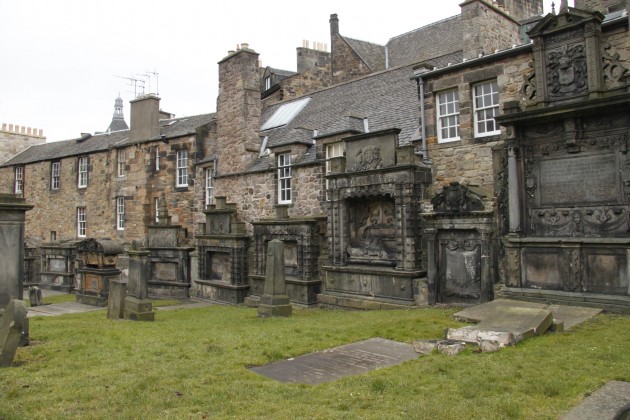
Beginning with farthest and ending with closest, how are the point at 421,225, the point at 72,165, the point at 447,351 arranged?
the point at 72,165
the point at 421,225
the point at 447,351

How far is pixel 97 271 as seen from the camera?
19531mm

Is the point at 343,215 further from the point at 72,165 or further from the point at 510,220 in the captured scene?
the point at 72,165

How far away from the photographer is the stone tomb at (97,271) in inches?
764

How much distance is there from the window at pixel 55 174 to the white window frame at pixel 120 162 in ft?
21.8

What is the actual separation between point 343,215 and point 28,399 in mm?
10994

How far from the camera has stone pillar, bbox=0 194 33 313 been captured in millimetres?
8336

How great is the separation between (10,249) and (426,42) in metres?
22.4

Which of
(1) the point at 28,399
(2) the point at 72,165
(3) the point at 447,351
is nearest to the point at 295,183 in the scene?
(3) the point at 447,351

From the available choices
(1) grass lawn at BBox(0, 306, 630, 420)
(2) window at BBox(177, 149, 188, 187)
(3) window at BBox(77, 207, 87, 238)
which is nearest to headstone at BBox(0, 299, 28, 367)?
(1) grass lawn at BBox(0, 306, 630, 420)

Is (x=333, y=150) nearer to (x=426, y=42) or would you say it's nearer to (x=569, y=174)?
(x=569, y=174)

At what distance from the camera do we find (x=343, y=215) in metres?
15.5

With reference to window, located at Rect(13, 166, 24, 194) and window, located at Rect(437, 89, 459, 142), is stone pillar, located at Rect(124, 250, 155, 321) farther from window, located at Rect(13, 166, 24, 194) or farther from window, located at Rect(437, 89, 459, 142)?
window, located at Rect(13, 166, 24, 194)

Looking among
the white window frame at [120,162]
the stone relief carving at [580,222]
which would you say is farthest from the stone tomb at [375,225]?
the white window frame at [120,162]

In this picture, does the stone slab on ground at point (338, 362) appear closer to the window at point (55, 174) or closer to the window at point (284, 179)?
the window at point (284, 179)
